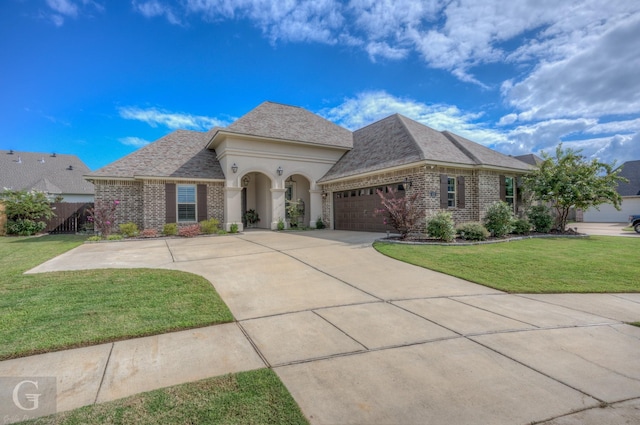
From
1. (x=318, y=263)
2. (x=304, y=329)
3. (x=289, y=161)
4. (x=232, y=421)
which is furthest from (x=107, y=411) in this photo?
(x=289, y=161)

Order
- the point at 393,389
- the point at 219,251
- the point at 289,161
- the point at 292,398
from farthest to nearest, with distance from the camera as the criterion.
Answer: the point at 289,161, the point at 219,251, the point at 393,389, the point at 292,398

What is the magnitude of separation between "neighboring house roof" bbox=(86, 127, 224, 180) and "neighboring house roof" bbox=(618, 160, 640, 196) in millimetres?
37080

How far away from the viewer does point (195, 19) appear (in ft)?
33.3

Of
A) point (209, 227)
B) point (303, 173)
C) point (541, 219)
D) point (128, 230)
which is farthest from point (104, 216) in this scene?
point (541, 219)

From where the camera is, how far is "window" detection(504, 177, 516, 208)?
1462cm

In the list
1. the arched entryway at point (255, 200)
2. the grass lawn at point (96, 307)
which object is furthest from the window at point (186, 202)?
the grass lawn at point (96, 307)

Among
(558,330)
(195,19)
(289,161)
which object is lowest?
(558,330)

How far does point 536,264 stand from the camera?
716 centimetres

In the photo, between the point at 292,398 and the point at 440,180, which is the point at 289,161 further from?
the point at 292,398

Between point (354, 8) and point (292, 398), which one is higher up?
point (354, 8)

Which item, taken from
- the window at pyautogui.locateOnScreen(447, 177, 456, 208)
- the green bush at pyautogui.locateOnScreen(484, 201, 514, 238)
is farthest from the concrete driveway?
the window at pyautogui.locateOnScreen(447, 177, 456, 208)

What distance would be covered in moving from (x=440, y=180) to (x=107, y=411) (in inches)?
498

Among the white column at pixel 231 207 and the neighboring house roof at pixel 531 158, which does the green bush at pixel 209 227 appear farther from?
the neighboring house roof at pixel 531 158

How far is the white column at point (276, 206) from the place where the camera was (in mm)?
16766
